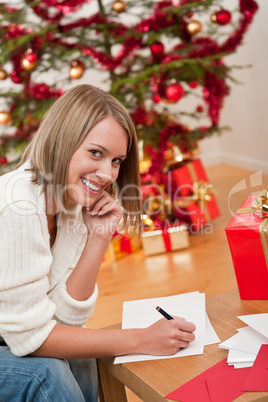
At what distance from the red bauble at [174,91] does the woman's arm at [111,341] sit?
1684 millimetres

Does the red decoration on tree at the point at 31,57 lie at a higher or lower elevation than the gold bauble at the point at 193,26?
lower

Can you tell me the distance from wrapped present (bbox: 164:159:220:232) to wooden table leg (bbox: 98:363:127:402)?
166cm

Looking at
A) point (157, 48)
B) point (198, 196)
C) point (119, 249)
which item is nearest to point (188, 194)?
point (198, 196)

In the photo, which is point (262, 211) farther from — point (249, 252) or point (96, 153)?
point (96, 153)

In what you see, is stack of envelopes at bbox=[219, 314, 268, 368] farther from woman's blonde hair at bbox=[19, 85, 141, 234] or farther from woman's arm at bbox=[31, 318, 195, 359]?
woman's blonde hair at bbox=[19, 85, 141, 234]

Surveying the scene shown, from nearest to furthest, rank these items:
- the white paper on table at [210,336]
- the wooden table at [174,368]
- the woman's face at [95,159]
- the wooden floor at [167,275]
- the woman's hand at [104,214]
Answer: the wooden table at [174,368], the white paper on table at [210,336], the woman's face at [95,159], the woman's hand at [104,214], the wooden floor at [167,275]

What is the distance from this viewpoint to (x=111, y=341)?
3.29 feet

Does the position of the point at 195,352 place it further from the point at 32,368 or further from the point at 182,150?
the point at 182,150

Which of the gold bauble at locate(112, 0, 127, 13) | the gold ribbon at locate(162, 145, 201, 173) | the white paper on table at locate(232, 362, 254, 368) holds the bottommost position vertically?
the gold ribbon at locate(162, 145, 201, 173)

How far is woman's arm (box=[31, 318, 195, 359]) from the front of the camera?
3.25ft

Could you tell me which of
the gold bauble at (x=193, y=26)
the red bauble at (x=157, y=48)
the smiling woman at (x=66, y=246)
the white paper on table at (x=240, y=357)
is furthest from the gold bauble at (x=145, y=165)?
the white paper on table at (x=240, y=357)

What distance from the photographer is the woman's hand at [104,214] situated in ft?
4.09

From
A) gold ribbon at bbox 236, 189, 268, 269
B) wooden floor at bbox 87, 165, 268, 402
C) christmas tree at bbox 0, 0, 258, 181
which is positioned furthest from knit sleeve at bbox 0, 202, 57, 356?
christmas tree at bbox 0, 0, 258, 181

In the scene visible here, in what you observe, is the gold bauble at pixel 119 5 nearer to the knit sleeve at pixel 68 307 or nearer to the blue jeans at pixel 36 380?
the knit sleeve at pixel 68 307
